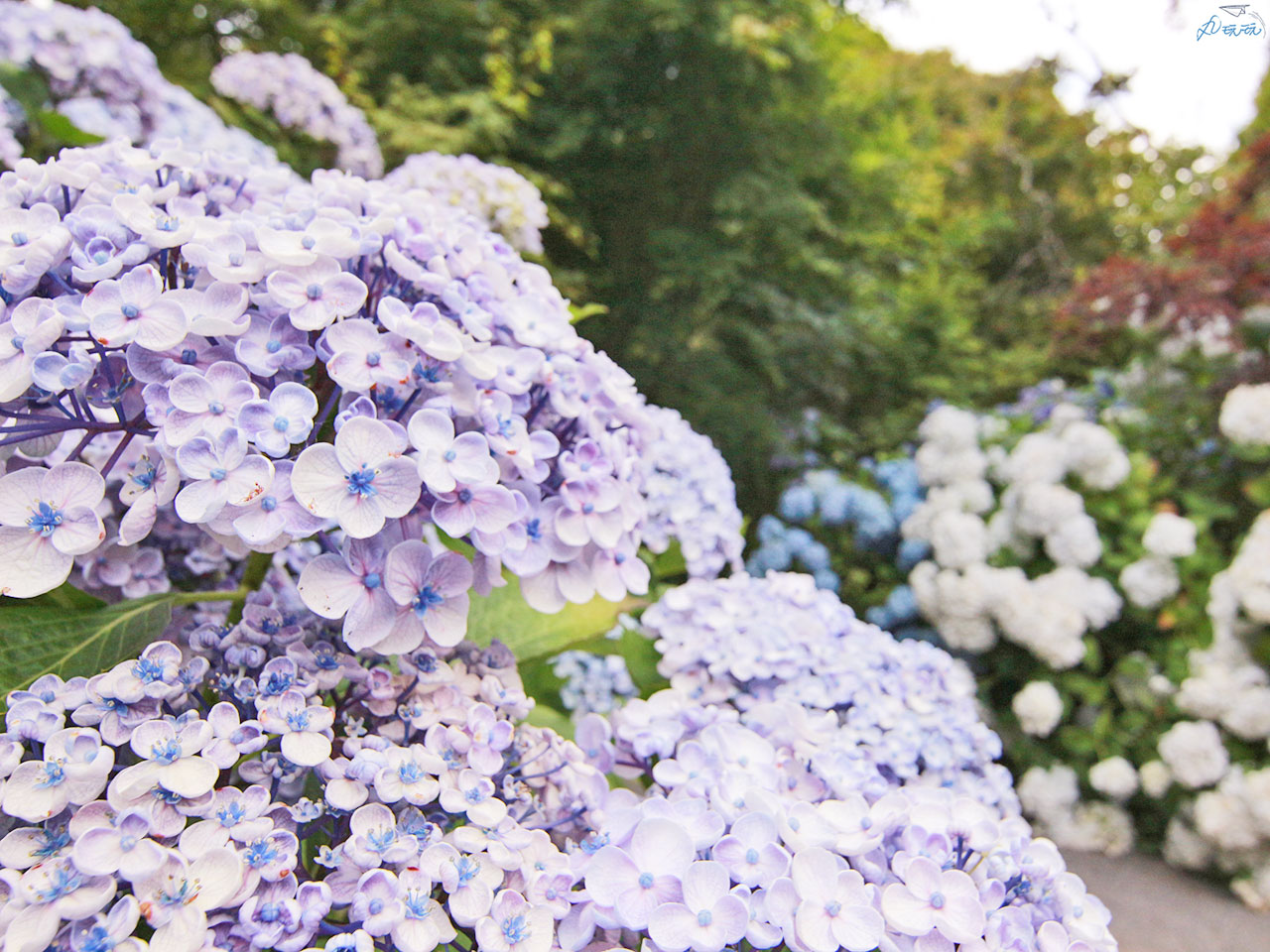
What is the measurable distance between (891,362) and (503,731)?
3.65 meters

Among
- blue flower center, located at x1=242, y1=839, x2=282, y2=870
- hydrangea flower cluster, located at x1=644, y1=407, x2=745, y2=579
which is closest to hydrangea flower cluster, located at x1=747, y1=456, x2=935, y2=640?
hydrangea flower cluster, located at x1=644, y1=407, x2=745, y2=579

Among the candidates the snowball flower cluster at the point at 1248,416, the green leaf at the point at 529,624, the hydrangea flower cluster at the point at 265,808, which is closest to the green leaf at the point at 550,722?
the green leaf at the point at 529,624

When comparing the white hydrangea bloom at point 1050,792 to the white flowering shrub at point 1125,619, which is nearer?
the white flowering shrub at point 1125,619

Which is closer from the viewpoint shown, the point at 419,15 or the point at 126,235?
the point at 126,235

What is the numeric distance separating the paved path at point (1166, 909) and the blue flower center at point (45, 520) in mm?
1924

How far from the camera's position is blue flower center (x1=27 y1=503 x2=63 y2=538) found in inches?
22.5

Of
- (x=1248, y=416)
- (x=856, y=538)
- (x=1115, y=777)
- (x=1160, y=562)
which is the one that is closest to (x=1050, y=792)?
(x=1115, y=777)

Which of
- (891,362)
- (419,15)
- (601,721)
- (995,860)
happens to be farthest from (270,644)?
(891,362)

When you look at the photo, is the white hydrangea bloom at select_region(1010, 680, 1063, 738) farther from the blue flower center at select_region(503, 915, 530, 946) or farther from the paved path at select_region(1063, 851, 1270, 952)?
the blue flower center at select_region(503, 915, 530, 946)

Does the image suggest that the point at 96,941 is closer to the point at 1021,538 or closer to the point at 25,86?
the point at 25,86

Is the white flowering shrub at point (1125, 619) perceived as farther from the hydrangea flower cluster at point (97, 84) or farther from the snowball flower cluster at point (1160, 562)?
the hydrangea flower cluster at point (97, 84)

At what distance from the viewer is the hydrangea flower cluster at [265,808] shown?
504 mm

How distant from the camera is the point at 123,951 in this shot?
1.55 ft

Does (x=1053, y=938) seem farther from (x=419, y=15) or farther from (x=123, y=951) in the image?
(x=419, y=15)
